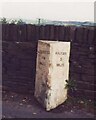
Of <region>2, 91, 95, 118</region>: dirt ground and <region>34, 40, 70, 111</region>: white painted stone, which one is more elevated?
<region>34, 40, 70, 111</region>: white painted stone

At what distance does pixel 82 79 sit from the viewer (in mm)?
6895

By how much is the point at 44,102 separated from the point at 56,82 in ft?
1.48

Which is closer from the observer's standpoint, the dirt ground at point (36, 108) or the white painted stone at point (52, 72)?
the dirt ground at point (36, 108)

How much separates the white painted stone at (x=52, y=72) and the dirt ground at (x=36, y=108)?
0.46 ft

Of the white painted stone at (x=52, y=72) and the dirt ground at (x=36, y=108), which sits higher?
the white painted stone at (x=52, y=72)

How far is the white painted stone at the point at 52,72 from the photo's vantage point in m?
6.26

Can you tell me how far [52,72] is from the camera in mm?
6262

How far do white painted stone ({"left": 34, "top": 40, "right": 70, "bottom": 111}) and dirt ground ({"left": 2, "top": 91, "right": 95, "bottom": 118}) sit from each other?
0.14 metres

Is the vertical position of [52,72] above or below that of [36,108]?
above

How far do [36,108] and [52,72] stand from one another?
2.55 ft

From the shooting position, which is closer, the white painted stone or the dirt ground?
the dirt ground

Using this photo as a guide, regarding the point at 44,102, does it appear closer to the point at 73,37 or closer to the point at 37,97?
the point at 37,97

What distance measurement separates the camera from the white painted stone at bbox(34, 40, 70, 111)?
626 cm

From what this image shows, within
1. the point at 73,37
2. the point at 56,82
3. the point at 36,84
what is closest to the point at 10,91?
the point at 36,84
